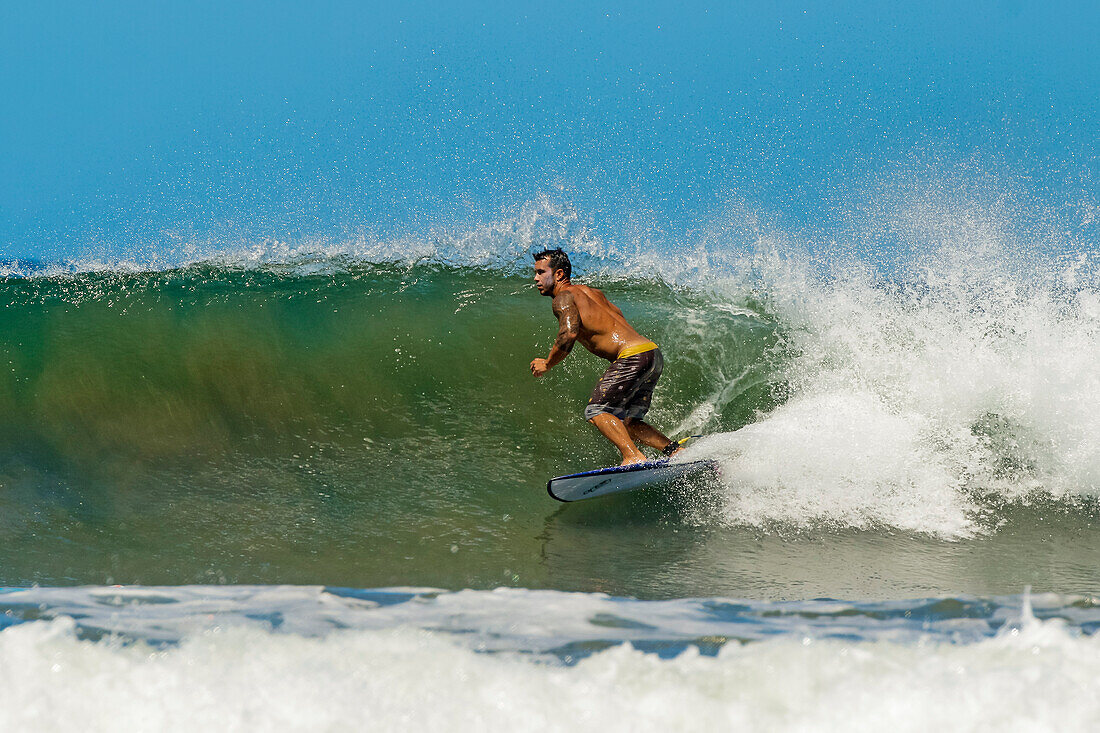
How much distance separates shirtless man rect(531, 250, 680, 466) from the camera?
5.31 meters

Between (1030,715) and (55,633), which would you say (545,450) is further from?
(1030,715)

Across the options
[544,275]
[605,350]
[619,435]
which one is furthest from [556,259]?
[619,435]

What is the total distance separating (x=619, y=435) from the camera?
5.21 meters

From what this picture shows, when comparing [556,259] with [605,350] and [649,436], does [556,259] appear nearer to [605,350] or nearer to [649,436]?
[605,350]

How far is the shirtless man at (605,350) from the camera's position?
5309 millimetres

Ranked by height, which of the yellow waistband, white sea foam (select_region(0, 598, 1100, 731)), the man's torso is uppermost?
the man's torso

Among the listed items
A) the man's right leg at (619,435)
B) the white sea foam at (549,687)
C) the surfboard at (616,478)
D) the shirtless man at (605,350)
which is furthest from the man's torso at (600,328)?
the white sea foam at (549,687)

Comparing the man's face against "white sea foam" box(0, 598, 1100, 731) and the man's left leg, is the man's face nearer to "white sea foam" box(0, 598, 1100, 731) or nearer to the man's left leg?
the man's left leg

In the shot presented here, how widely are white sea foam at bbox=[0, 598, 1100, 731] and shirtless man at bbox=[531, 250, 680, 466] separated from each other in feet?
7.96

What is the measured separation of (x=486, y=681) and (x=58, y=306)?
7442 millimetres

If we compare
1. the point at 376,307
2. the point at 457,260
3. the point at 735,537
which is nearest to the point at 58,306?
the point at 376,307

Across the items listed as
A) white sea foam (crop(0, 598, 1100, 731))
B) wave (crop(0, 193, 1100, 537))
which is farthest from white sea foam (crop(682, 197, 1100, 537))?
white sea foam (crop(0, 598, 1100, 731))

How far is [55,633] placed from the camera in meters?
3.16

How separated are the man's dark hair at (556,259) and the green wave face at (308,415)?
1.52 metres
